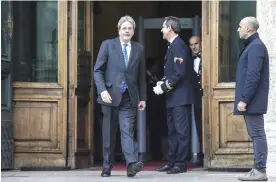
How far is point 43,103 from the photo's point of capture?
11047 millimetres

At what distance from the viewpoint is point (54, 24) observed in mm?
11164

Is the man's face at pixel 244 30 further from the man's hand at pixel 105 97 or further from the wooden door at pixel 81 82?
the wooden door at pixel 81 82

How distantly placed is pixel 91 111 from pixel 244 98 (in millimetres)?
3270

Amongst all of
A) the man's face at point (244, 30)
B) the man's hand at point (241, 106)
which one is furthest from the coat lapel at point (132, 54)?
the man's hand at point (241, 106)

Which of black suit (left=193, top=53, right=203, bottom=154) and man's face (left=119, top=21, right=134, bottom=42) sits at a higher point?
man's face (left=119, top=21, right=134, bottom=42)

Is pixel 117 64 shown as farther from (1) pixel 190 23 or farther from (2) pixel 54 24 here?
(1) pixel 190 23

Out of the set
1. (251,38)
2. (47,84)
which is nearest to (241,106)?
(251,38)

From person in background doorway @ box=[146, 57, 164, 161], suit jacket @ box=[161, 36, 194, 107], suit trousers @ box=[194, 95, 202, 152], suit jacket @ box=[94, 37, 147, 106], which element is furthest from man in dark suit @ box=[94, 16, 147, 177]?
person in background doorway @ box=[146, 57, 164, 161]

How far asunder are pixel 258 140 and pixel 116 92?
1.77 m

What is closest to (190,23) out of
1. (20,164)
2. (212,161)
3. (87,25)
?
(87,25)

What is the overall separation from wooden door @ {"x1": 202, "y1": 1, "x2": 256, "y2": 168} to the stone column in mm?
991

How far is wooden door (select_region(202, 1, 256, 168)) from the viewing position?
10789 millimetres

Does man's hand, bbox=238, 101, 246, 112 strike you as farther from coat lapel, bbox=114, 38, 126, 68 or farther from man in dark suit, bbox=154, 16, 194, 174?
coat lapel, bbox=114, 38, 126, 68

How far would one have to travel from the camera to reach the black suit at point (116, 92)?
9516mm
